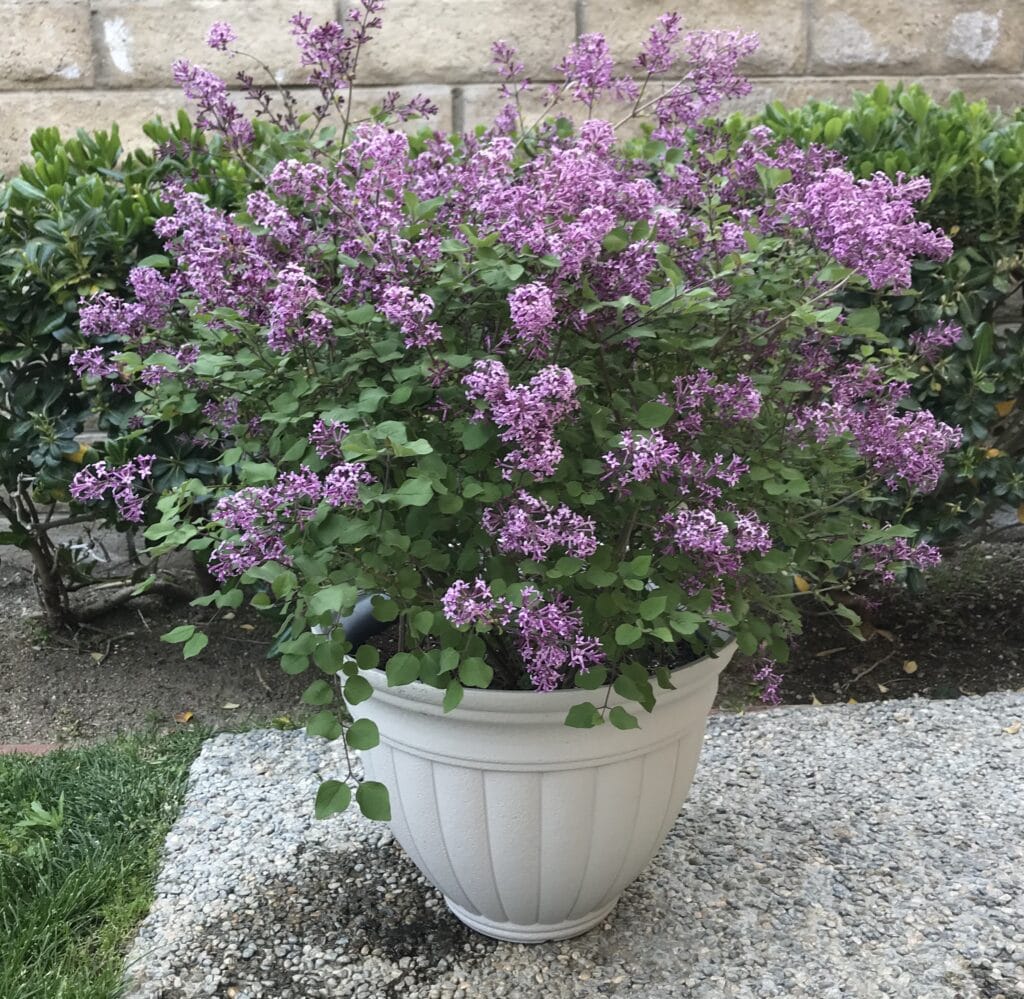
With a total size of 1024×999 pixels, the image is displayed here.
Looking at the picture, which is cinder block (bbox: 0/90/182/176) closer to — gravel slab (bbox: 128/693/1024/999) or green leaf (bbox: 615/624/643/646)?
gravel slab (bbox: 128/693/1024/999)

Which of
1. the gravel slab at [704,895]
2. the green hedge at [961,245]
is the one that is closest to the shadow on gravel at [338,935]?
the gravel slab at [704,895]

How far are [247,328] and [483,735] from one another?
759mm

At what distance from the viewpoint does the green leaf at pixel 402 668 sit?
1.60m

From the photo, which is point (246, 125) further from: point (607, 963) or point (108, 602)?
point (108, 602)

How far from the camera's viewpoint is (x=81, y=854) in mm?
2359

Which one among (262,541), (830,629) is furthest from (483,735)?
(830,629)

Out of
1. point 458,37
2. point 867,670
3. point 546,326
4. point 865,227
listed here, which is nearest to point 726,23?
point 458,37

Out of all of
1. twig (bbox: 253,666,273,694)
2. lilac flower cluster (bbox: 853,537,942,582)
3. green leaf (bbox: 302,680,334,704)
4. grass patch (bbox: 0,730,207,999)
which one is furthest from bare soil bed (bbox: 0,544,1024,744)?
green leaf (bbox: 302,680,334,704)

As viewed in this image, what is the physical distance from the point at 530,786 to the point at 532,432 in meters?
0.68

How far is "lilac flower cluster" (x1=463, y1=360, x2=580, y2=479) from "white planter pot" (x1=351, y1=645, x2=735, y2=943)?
0.45 metres

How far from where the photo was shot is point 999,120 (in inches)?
146

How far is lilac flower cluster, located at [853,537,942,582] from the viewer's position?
1.97 meters

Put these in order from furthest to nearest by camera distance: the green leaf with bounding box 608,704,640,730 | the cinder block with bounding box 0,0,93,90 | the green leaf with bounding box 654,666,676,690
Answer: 1. the cinder block with bounding box 0,0,93,90
2. the green leaf with bounding box 654,666,676,690
3. the green leaf with bounding box 608,704,640,730

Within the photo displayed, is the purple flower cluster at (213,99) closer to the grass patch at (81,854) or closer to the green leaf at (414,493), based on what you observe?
the green leaf at (414,493)
